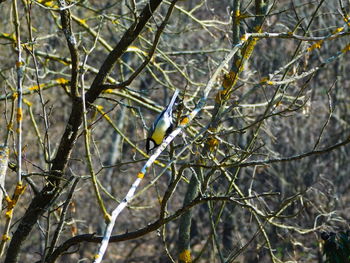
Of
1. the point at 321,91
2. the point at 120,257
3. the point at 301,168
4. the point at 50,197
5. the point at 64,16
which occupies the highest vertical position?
the point at 321,91

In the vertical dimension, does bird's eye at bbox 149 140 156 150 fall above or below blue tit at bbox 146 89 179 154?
above

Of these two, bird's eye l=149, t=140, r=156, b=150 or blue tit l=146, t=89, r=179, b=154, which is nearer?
blue tit l=146, t=89, r=179, b=154

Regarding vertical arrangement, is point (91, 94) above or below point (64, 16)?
below

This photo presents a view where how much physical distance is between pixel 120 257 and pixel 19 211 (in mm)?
3224

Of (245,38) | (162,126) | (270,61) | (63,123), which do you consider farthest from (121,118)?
(245,38)

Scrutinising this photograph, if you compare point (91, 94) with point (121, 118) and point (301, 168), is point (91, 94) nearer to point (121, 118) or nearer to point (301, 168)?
point (301, 168)

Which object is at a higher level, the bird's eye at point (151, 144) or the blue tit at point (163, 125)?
the bird's eye at point (151, 144)

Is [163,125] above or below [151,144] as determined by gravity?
below

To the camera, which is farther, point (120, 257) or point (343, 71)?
point (120, 257)

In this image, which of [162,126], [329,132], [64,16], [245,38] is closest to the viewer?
[245,38]

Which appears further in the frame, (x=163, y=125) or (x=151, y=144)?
(x=151, y=144)

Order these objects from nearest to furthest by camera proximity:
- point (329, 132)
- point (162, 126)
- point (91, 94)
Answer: point (91, 94) → point (162, 126) → point (329, 132)

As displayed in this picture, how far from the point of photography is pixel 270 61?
1341 cm

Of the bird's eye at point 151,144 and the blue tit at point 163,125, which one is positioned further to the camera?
the bird's eye at point 151,144
